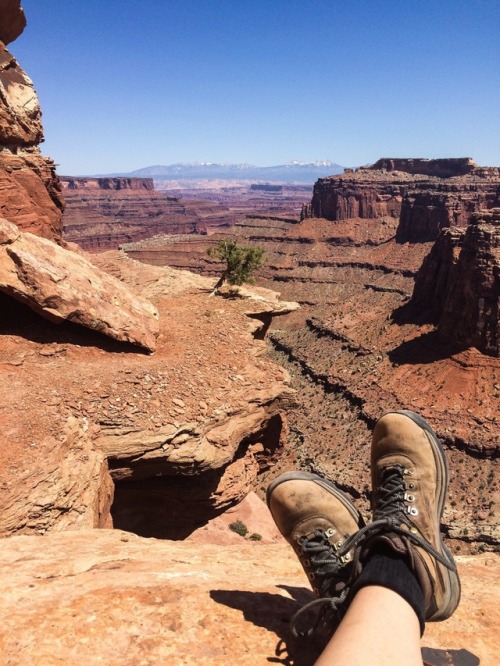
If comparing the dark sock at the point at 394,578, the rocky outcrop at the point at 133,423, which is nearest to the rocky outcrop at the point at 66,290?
the rocky outcrop at the point at 133,423

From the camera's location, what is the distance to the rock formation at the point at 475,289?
4391 cm

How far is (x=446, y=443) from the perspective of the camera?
120 feet

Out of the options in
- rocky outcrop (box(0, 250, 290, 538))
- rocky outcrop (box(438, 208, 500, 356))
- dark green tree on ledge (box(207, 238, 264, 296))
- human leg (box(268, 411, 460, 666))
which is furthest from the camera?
rocky outcrop (box(438, 208, 500, 356))

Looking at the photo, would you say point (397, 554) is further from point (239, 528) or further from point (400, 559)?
point (239, 528)

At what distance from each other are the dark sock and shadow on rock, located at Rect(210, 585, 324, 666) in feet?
2.52

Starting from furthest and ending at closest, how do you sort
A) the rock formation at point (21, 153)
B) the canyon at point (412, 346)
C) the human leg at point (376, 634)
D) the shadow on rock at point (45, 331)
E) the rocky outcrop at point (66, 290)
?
1. the canyon at point (412, 346)
2. the rock formation at point (21, 153)
3. the shadow on rock at point (45, 331)
4. the rocky outcrop at point (66, 290)
5. the human leg at point (376, 634)

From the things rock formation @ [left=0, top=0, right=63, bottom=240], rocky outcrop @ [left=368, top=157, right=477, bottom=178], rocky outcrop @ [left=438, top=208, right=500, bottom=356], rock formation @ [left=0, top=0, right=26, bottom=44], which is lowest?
rocky outcrop @ [left=438, top=208, right=500, bottom=356]

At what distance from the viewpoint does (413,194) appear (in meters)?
108

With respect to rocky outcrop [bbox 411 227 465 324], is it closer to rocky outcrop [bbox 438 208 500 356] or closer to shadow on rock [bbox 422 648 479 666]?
rocky outcrop [bbox 438 208 500 356]

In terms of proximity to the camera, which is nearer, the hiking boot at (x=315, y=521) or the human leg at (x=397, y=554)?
the human leg at (x=397, y=554)

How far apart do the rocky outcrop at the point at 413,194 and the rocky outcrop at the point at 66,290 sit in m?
97.1

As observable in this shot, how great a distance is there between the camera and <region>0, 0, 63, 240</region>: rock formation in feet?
56.8

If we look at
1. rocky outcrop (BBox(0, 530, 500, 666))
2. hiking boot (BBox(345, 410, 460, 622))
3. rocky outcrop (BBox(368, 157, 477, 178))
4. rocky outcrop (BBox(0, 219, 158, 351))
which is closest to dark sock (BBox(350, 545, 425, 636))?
hiking boot (BBox(345, 410, 460, 622))

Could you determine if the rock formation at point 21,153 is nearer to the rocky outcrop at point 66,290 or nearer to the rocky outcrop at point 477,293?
the rocky outcrop at point 66,290
